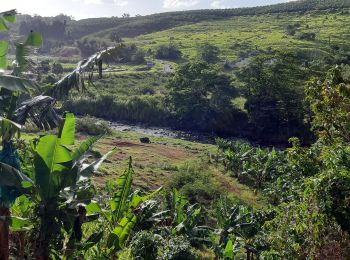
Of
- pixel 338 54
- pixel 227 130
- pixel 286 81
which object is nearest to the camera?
pixel 286 81

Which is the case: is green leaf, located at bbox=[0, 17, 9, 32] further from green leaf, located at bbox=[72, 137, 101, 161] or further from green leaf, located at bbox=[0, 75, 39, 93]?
green leaf, located at bbox=[72, 137, 101, 161]

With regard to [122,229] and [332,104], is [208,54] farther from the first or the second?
[122,229]

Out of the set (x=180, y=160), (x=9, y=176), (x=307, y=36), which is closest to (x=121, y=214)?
(x=9, y=176)

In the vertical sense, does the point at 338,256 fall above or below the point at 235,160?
above

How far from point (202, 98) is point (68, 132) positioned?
139ft

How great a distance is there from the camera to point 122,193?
8594 mm

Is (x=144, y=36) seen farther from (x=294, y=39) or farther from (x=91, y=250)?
(x=91, y=250)

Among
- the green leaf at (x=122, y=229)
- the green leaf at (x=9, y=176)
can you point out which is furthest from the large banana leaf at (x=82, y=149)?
the green leaf at (x=122, y=229)

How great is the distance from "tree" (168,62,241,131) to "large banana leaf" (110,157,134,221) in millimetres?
39757

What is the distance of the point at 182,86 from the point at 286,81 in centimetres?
1205

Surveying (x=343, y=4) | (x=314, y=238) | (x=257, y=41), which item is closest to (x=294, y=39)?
(x=257, y=41)

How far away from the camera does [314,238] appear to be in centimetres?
832

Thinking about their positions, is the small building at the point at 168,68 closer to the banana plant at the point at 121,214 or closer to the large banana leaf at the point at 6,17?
the banana plant at the point at 121,214

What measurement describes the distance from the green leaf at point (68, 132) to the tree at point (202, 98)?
4100 centimetres
